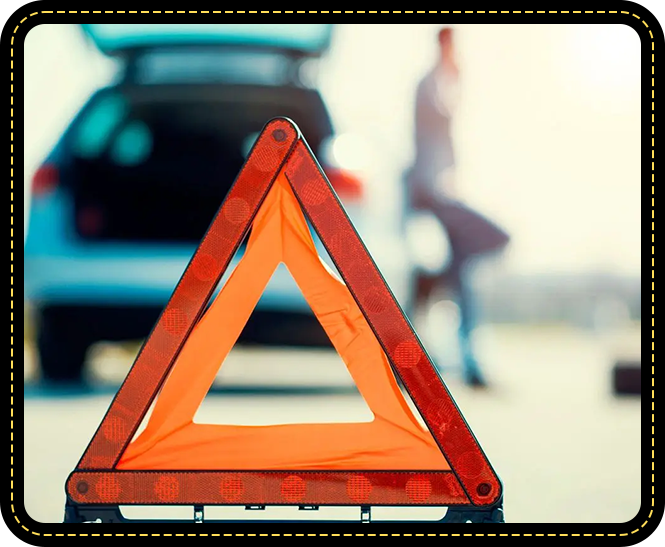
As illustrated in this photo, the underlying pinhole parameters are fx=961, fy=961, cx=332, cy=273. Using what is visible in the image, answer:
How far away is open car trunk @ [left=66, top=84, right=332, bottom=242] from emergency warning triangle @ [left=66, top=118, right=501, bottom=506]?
8.49ft

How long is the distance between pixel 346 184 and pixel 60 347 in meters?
1.92

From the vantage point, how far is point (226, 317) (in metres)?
2.71

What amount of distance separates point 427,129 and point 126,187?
1.99 meters

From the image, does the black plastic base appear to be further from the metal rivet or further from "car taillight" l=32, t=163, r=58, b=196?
"car taillight" l=32, t=163, r=58, b=196

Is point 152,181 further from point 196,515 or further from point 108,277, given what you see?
point 196,515

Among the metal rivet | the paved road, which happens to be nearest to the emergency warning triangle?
the metal rivet

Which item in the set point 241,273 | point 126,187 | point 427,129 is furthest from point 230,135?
point 241,273

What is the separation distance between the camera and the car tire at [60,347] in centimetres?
537

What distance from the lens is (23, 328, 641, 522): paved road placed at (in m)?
3.39

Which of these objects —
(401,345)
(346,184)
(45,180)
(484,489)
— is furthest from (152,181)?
(484,489)

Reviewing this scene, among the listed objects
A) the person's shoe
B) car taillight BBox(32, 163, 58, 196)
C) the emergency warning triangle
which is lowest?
the emergency warning triangle

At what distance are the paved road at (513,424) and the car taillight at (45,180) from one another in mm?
1149

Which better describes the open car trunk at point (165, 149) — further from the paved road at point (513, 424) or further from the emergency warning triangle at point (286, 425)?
the emergency warning triangle at point (286, 425)

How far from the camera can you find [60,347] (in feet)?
18.4
